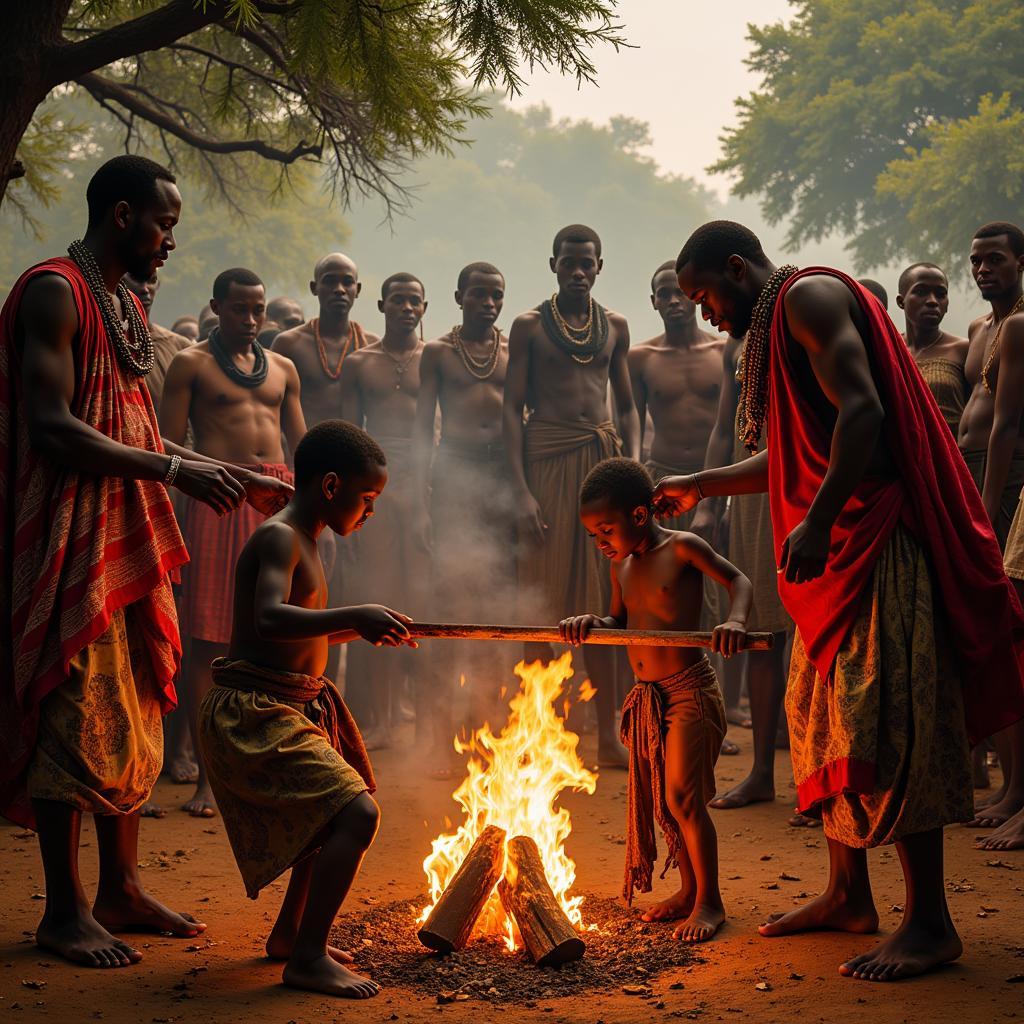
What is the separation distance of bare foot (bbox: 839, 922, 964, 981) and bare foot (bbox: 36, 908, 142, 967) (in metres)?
2.27

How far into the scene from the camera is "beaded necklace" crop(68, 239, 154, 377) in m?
4.24

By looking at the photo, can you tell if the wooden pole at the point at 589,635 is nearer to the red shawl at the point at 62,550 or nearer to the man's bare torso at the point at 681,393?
the red shawl at the point at 62,550

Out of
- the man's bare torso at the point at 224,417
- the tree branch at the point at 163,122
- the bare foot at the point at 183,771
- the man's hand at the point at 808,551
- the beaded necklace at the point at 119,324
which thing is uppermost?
the tree branch at the point at 163,122

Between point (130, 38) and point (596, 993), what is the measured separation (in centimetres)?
473

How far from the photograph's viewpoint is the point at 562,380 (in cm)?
816

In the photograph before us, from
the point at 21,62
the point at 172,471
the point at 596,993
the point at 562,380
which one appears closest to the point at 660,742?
the point at 596,993

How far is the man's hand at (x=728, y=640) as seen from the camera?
409 centimetres

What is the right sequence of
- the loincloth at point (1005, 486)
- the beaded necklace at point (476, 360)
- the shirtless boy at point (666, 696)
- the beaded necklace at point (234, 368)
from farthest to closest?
the beaded necklace at point (476, 360)
the beaded necklace at point (234, 368)
the loincloth at point (1005, 486)
the shirtless boy at point (666, 696)

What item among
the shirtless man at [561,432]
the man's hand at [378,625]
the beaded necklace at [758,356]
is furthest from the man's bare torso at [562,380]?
the man's hand at [378,625]

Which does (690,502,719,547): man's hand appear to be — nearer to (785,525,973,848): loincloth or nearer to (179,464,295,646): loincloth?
(179,464,295,646): loincloth

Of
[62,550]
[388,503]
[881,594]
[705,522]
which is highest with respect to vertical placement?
[388,503]

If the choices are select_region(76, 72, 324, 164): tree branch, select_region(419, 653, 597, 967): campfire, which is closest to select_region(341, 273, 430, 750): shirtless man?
select_region(76, 72, 324, 164): tree branch

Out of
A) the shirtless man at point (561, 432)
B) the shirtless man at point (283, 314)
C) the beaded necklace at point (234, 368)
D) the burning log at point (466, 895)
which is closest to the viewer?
the burning log at point (466, 895)

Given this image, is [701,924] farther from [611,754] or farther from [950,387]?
[950,387]
